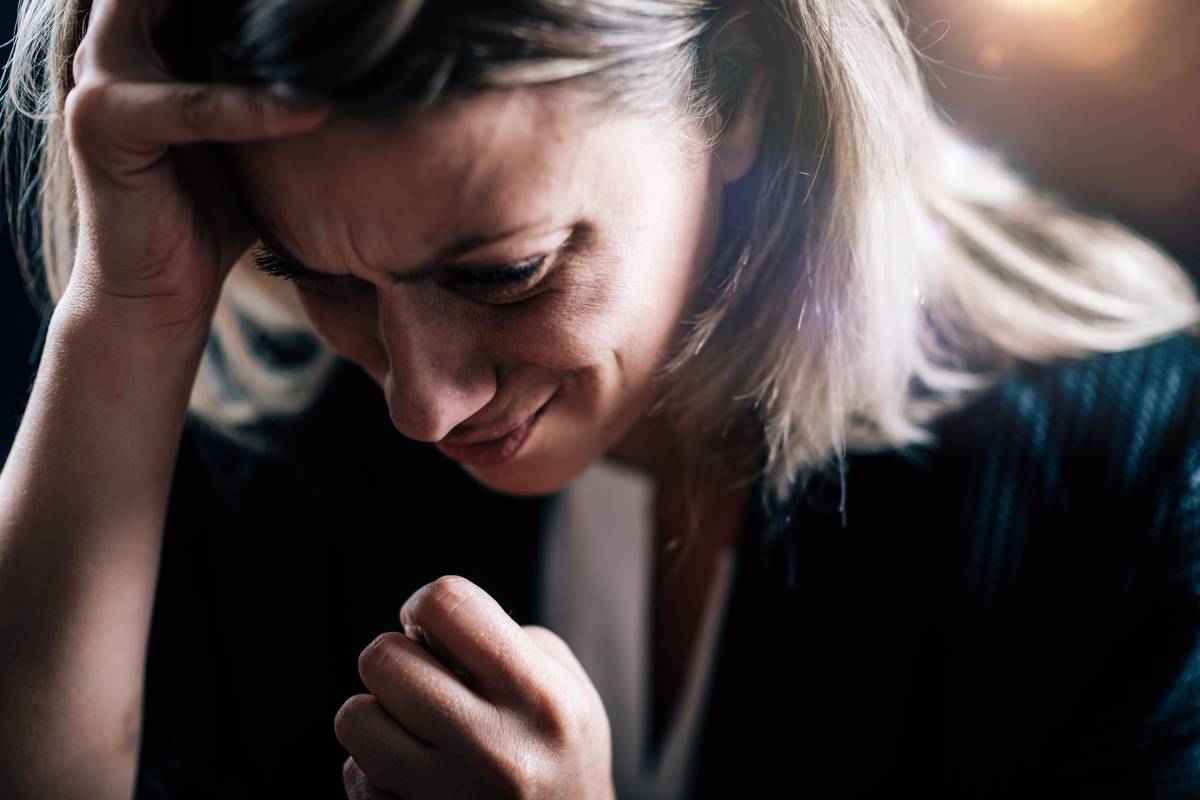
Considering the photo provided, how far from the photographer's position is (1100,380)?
0.92 metres

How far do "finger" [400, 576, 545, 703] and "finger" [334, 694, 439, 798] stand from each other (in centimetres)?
5

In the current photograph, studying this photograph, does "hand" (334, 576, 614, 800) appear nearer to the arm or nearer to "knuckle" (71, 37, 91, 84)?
the arm

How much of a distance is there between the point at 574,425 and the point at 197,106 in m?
0.34

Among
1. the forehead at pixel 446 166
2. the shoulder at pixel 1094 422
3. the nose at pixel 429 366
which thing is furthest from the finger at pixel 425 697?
the shoulder at pixel 1094 422

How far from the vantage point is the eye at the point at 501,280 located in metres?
0.58

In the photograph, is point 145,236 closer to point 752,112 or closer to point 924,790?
point 752,112

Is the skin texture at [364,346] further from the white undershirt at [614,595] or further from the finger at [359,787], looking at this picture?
the white undershirt at [614,595]

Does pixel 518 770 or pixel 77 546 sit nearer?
pixel 518 770

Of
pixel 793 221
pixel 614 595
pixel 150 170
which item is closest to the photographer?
pixel 150 170

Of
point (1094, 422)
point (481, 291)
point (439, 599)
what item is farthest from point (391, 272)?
point (1094, 422)

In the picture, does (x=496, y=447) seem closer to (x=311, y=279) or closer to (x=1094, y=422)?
(x=311, y=279)

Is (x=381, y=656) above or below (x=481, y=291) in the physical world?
below

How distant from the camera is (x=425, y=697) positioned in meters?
0.56

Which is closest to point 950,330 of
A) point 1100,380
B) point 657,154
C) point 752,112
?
point 1100,380
